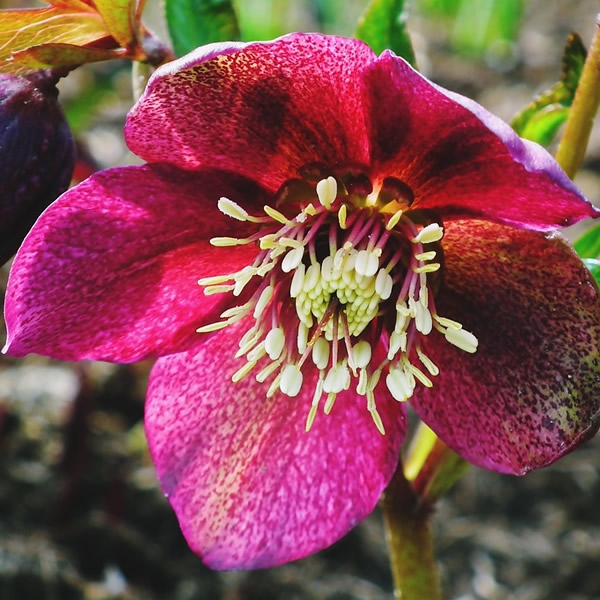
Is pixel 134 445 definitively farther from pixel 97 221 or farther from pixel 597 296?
pixel 597 296

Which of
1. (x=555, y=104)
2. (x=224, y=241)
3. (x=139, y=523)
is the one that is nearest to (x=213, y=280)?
(x=224, y=241)

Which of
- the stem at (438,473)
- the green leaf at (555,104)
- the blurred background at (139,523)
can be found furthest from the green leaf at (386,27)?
the blurred background at (139,523)

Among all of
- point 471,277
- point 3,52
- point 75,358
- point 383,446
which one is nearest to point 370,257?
point 471,277

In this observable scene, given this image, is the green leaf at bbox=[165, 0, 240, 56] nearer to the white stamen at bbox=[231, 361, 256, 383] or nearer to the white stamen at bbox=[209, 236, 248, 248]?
the white stamen at bbox=[209, 236, 248, 248]

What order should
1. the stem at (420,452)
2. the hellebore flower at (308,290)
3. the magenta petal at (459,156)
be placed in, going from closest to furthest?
the magenta petal at (459,156), the hellebore flower at (308,290), the stem at (420,452)

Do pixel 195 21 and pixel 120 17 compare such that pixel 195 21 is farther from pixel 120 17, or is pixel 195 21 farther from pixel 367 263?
pixel 367 263

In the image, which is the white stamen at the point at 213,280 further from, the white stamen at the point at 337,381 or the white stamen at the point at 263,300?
the white stamen at the point at 337,381
